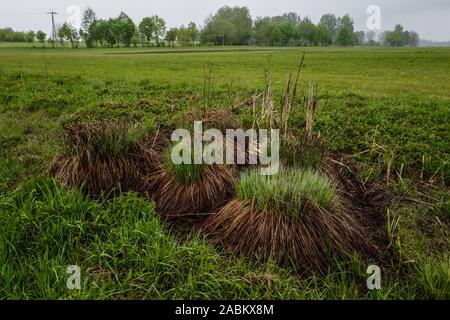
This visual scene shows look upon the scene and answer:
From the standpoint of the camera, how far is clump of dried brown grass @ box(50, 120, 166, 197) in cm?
441

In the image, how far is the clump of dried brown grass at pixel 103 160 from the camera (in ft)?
14.5

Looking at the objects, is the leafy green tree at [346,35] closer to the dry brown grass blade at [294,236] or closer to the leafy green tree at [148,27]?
the leafy green tree at [148,27]

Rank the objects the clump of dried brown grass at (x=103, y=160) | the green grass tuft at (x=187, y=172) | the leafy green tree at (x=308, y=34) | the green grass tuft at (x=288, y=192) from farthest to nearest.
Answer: the leafy green tree at (x=308, y=34), the clump of dried brown grass at (x=103, y=160), the green grass tuft at (x=187, y=172), the green grass tuft at (x=288, y=192)

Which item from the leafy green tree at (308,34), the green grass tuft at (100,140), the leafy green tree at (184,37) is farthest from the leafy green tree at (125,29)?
the green grass tuft at (100,140)

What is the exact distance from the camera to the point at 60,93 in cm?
937

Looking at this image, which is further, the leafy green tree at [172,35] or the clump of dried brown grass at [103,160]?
the leafy green tree at [172,35]

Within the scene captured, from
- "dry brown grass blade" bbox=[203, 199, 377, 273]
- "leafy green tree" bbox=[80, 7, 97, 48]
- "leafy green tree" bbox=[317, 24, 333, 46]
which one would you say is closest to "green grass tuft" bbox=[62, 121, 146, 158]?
"dry brown grass blade" bbox=[203, 199, 377, 273]

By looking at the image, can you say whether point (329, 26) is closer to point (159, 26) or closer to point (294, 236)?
point (159, 26)

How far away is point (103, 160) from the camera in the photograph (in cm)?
459

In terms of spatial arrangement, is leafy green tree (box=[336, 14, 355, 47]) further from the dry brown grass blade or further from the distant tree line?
the dry brown grass blade

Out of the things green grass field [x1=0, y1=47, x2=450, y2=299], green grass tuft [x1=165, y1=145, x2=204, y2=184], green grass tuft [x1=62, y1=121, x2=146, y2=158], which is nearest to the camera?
green grass field [x1=0, y1=47, x2=450, y2=299]

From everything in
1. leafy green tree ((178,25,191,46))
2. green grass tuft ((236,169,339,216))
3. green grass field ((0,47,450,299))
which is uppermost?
leafy green tree ((178,25,191,46))

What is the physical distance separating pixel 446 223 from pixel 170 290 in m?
3.10
